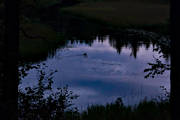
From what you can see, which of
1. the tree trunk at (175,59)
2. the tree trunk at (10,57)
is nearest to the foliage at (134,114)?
the tree trunk at (175,59)

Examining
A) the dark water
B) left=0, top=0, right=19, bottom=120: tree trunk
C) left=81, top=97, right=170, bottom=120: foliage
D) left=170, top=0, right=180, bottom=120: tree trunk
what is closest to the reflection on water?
the dark water

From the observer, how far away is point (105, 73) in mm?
23234

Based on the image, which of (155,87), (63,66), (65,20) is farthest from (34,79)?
(65,20)

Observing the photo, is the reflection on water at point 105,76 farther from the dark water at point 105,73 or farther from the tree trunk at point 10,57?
the tree trunk at point 10,57

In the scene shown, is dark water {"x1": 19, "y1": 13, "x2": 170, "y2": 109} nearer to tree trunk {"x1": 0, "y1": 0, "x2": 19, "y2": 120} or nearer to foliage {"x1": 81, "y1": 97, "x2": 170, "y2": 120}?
foliage {"x1": 81, "y1": 97, "x2": 170, "y2": 120}

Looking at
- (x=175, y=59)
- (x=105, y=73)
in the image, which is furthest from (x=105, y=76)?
(x=175, y=59)

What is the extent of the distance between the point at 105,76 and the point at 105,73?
Answer: 67 cm

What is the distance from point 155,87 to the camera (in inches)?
762

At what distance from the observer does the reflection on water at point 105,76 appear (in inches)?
715

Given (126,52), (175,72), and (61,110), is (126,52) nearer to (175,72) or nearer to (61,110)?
(61,110)

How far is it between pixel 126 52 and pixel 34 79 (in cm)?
1430

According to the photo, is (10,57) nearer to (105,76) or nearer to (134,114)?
(134,114)

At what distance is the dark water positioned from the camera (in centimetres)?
1817

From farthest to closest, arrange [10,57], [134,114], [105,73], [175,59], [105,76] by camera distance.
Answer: [105,73], [105,76], [134,114], [10,57], [175,59]
